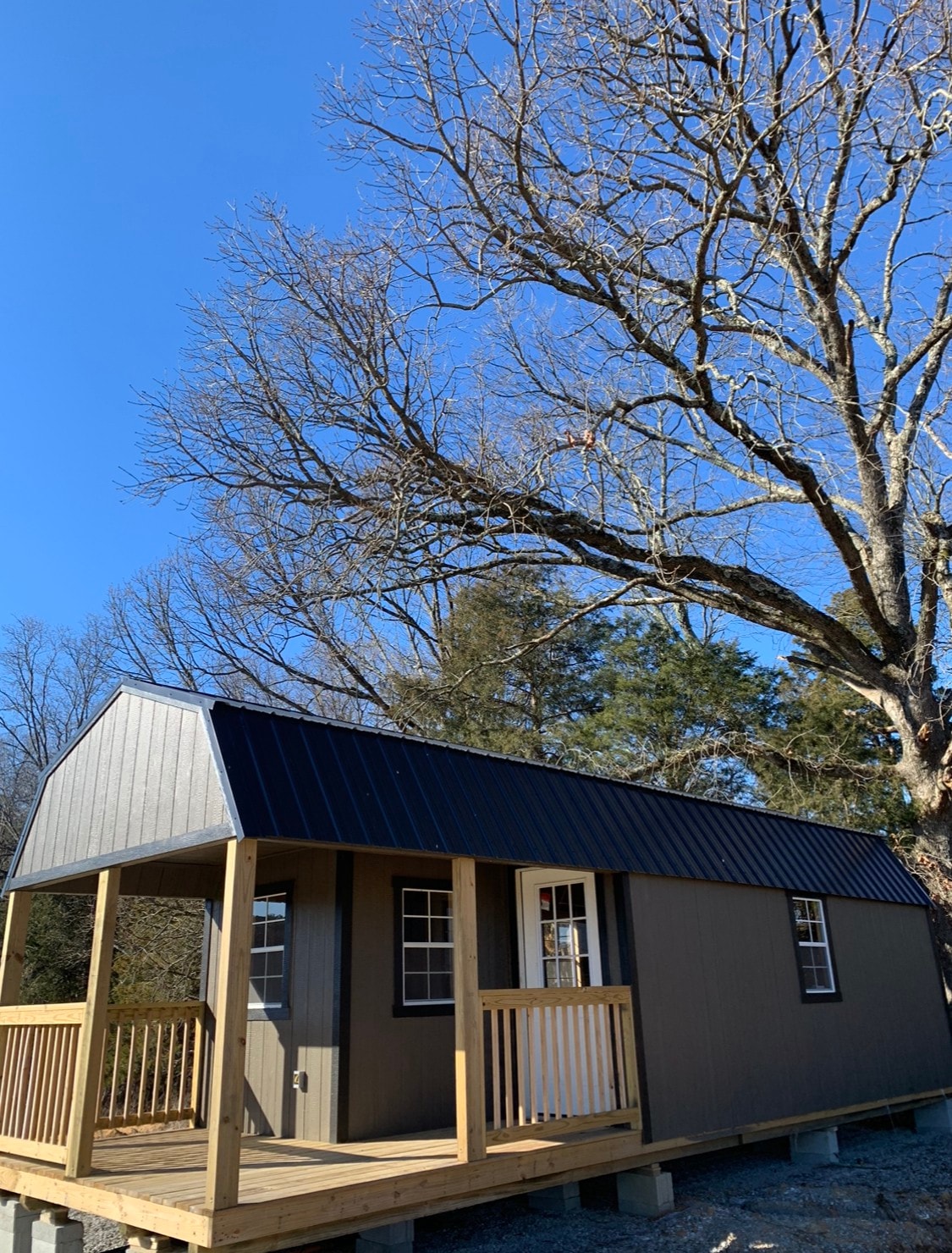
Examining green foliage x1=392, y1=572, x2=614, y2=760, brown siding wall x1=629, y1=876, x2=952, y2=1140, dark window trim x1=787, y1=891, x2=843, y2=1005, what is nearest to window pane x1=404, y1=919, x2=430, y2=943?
brown siding wall x1=629, y1=876, x2=952, y2=1140

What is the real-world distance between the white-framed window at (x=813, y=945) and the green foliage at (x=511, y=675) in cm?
771

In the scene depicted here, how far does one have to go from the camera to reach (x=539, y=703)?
1872 centimetres

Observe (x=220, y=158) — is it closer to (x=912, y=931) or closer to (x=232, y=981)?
(x=232, y=981)

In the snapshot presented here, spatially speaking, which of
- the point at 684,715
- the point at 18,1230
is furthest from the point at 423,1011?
the point at 684,715

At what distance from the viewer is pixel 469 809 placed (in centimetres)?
641

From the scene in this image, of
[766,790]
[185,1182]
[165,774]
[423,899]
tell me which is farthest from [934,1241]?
[766,790]

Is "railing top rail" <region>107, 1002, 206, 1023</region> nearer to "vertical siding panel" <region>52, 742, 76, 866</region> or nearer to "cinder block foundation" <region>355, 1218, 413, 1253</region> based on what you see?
"vertical siding panel" <region>52, 742, 76, 866</region>

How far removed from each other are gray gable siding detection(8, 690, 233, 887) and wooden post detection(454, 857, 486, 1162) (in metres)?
1.65

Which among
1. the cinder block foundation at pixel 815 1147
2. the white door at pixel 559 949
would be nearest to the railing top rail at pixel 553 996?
the white door at pixel 559 949

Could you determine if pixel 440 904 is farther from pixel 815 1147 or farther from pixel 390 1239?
pixel 815 1147

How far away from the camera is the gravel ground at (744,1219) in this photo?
626 cm

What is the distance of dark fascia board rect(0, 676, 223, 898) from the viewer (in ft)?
17.6

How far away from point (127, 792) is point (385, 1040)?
104 inches

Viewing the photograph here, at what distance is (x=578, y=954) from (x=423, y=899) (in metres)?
1.33
